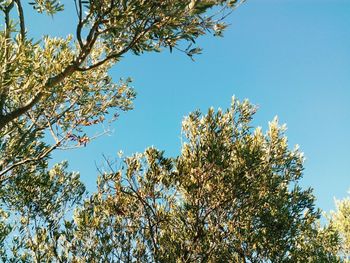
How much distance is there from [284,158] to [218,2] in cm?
1154

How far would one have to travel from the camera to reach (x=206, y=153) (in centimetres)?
1647

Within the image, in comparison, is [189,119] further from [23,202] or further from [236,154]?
[23,202]

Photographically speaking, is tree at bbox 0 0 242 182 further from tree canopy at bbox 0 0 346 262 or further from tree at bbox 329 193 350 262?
tree at bbox 329 193 350 262

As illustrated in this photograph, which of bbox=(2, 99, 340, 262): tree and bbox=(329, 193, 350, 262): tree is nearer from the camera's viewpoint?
bbox=(2, 99, 340, 262): tree

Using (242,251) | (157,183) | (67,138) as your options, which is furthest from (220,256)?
(67,138)

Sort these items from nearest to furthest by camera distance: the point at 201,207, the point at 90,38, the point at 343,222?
1. the point at 90,38
2. the point at 201,207
3. the point at 343,222

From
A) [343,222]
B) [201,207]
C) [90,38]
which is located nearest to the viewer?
[90,38]

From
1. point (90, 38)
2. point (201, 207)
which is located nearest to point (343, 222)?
point (201, 207)

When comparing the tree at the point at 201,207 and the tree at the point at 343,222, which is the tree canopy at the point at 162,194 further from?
the tree at the point at 343,222

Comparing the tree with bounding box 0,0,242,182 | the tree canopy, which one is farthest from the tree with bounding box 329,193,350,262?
the tree with bounding box 0,0,242,182

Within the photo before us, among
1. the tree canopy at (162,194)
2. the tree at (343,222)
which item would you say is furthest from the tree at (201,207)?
the tree at (343,222)

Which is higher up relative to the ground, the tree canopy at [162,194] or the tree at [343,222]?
the tree at [343,222]

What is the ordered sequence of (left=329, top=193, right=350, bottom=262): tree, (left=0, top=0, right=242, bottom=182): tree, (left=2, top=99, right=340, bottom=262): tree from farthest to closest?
(left=329, top=193, right=350, bottom=262): tree → (left=2, top=99, right=340, bottom=262): tree → (left=0, top=0, right=242, bottom=182): tree

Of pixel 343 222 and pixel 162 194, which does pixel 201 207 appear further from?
pixel 343 222
